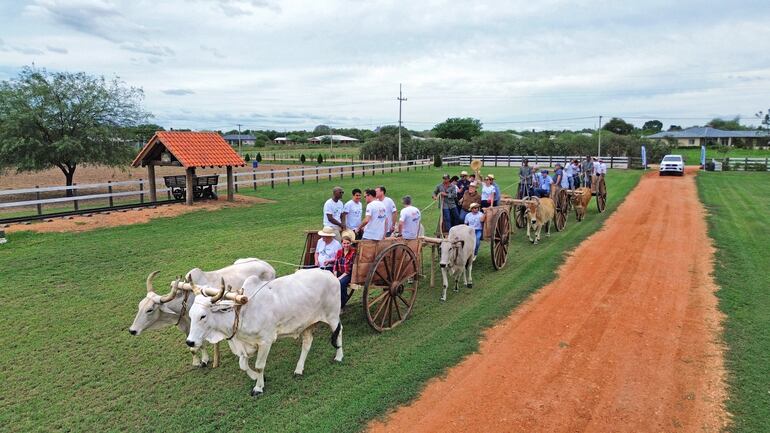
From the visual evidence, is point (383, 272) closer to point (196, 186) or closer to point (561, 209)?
point (561, 209)

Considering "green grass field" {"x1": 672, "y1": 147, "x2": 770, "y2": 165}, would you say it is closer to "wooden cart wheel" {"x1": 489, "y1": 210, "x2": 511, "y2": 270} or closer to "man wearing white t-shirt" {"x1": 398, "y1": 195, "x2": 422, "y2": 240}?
"wooden cart wheel" {"x1": 489, "y1": 210, "x2": 511, "y2": 270}

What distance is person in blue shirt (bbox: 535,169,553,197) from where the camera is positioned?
15.3 m

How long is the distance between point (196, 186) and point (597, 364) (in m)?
17.3

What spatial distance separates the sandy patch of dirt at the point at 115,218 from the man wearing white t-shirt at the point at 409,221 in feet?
34.8

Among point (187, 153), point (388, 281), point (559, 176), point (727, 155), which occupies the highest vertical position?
point (727, 155)

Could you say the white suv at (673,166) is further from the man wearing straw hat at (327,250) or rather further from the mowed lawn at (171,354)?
the man wearing straw hat at (327,250)

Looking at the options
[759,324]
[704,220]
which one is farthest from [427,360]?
[704,220]

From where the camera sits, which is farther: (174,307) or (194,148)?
(194,148)

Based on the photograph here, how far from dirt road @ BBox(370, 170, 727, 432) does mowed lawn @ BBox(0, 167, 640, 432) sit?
43 centimetres

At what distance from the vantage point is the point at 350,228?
29.2 ft

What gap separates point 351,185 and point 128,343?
20929 millimetres

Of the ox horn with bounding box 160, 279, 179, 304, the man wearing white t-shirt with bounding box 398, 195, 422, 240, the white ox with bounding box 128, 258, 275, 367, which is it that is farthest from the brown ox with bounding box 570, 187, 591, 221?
the ox horn with bounding box 160, 279, 179, 304

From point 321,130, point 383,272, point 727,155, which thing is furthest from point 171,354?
point 321,130

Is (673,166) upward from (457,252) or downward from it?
upward
